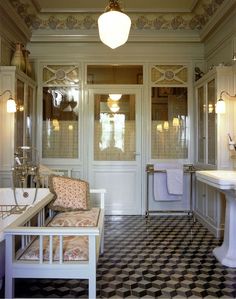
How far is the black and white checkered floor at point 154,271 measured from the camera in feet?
8.50

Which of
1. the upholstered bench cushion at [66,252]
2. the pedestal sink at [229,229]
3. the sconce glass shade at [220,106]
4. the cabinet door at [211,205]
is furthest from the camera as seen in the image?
the cabinet door at [211,205]

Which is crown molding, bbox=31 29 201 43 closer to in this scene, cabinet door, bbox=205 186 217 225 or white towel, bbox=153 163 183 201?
white towel, bbox=153 163 183 201

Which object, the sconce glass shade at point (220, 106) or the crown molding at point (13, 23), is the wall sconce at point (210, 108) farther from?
the crown molding at point (13, 23)

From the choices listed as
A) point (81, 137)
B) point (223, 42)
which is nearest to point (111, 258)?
point (81, 137)

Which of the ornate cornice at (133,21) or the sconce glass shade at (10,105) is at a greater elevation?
the ornate cornice at (133,21)

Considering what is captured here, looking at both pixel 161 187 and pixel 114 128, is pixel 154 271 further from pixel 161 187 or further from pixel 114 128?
pixel 114 128

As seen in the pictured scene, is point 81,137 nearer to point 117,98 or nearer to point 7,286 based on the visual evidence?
point 117,98

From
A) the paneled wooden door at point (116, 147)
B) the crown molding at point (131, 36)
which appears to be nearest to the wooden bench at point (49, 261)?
the paneled wooden door at point (116, 147)

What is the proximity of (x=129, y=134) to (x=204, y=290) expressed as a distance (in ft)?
10.4

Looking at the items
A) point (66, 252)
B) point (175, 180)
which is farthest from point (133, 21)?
point (66, 252)

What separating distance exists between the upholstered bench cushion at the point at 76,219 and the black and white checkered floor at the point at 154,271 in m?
0.45

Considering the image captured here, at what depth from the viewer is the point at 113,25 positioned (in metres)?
2.55

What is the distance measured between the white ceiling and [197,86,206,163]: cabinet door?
1184 mm

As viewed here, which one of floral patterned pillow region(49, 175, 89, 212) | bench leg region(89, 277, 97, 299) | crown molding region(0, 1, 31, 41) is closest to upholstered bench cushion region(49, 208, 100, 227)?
floral patterned pillow region(49, 175, 89, 212)
